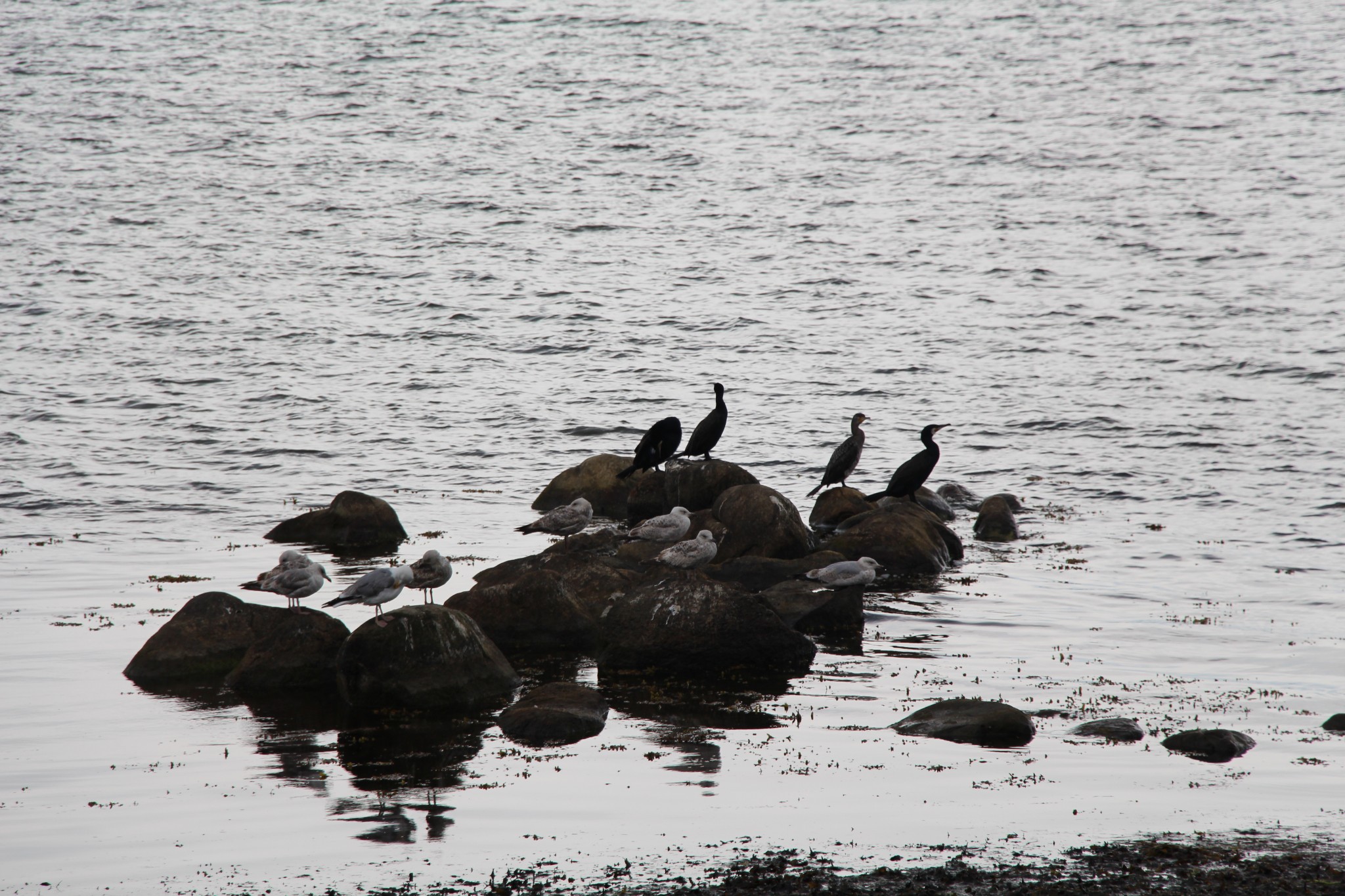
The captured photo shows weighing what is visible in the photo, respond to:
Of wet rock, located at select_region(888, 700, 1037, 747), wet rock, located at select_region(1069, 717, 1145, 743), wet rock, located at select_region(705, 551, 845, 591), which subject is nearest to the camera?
wet rock, located at select_region(888, 700, 1037, 747)

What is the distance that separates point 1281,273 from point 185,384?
4500 centimetres

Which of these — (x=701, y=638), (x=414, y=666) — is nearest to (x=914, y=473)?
(x=701, y=638)

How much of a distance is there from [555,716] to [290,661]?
375 cm

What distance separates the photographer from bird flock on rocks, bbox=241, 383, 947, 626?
14609mm

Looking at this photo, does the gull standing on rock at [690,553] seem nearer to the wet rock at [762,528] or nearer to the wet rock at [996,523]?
the wet rock at [762,528]

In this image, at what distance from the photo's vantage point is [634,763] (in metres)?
11.1

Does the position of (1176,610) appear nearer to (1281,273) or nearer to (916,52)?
(1281,273)

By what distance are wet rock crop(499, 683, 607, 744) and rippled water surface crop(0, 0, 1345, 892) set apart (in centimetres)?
30

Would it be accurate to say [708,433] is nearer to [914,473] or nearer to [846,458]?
[846,458]

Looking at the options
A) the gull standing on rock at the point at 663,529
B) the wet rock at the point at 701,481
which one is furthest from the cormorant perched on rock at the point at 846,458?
the gull standing on rock at the point at 663,529

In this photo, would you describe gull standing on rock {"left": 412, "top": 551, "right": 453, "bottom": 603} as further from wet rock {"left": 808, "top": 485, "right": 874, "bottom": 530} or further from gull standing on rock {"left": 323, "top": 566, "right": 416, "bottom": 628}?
wet rock {"left": 808, "top": 485, "right": 874, "bottom": 530}

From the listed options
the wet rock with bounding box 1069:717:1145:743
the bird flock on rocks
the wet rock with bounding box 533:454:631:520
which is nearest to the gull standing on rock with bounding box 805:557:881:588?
the bird flock on rocks

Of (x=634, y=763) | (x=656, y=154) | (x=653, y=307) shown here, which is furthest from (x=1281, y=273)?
(x=634, y=763)

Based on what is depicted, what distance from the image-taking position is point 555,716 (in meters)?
11.9
